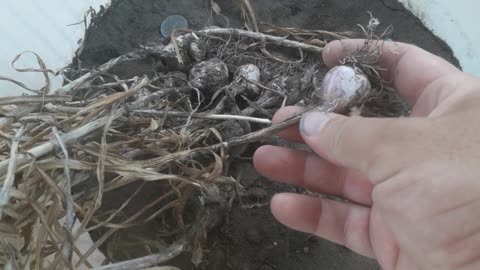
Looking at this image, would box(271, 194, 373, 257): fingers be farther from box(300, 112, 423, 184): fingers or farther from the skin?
box(300, 112, 423, 184): fingers

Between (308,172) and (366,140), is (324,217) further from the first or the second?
(366,140)

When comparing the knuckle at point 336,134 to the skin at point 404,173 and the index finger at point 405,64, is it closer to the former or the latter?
the skin at point 404,173

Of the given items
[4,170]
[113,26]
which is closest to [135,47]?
[113,26]

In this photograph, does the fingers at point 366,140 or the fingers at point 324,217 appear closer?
the fingers at point 366,140

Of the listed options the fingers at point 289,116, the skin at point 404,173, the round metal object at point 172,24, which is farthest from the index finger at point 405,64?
the round metal object at point 172,24

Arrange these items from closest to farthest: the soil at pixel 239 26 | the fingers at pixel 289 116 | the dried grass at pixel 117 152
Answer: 1. the dried grass at pixel 117 152
2. the fingers at pixel 289 116
3. the soil at pixel 239 26

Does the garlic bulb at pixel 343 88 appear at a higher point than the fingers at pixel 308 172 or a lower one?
higher

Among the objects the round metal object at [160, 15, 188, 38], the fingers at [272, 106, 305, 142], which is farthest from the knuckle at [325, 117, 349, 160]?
the round metal object at [160, 15, 188, 38]

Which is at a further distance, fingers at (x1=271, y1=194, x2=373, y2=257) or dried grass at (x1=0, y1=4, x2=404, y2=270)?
fingers at (x1=271, y1=194, x2=373, y2=257)

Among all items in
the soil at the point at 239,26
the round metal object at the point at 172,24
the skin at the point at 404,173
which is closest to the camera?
the skin at the point at 404,173
